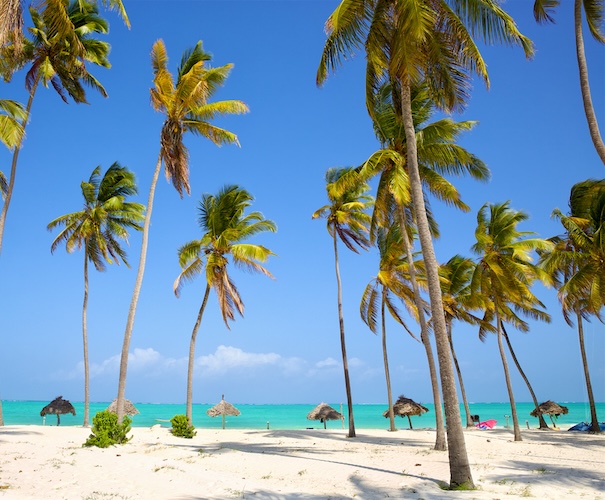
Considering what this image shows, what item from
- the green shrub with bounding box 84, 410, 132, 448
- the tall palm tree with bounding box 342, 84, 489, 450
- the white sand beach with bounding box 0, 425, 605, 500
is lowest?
the white sand beach with bounding box 0, 425, 605, 500

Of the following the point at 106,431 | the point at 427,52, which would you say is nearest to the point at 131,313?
the point at 106,431

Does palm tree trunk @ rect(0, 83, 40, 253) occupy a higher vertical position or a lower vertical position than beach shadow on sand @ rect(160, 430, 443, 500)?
higher

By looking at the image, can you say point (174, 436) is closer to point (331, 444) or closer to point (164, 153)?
point (331, 444)

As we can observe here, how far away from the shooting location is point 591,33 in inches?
480

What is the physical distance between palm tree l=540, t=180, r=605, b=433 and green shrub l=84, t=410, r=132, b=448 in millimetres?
17774

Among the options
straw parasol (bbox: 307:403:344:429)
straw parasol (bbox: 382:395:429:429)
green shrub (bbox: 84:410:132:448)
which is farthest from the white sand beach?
straw parasol (bbox: 307:403:344:429)

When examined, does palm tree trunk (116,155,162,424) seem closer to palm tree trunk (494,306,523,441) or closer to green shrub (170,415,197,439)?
green shrub (170,415,197,439)

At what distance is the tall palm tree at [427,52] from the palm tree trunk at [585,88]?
4.47 feet

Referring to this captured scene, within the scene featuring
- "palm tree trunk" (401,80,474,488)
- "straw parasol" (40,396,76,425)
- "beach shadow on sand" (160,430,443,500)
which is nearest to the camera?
"palm tree trunk" (401,80,474,488)

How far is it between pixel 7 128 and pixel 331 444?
14708 millimetres

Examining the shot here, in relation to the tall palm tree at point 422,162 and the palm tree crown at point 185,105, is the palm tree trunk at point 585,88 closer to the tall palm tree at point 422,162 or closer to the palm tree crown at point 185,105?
the tall palm tree at point 422,162

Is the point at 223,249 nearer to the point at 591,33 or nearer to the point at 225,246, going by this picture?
the point at 225,246

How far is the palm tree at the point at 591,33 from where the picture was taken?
1102 cm

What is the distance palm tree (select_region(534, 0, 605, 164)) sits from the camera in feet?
36.1
